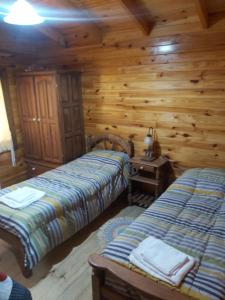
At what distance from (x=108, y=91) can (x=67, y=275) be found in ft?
7.86

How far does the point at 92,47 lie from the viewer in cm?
348

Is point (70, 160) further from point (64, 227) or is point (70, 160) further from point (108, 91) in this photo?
point (64, 227)

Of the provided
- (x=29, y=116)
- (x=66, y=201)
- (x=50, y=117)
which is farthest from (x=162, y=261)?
(x=29, y=116)

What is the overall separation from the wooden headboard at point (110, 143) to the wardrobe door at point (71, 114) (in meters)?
0.19

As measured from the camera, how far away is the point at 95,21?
3.13 metres

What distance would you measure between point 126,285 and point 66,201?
3.80 ft

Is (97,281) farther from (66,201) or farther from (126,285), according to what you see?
(66,201)

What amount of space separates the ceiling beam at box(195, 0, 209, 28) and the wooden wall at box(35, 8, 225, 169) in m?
0.08

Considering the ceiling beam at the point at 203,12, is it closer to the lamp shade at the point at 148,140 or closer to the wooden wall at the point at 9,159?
the lamp shade at the point at 148,140

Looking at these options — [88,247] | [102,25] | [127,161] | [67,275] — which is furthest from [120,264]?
[102,25]

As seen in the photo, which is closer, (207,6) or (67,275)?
(67,275)

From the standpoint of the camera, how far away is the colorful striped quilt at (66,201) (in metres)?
2.10

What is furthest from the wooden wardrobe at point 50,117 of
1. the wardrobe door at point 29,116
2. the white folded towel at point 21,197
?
the white folded towel at point 21,197

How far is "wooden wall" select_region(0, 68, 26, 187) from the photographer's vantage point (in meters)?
3.80
